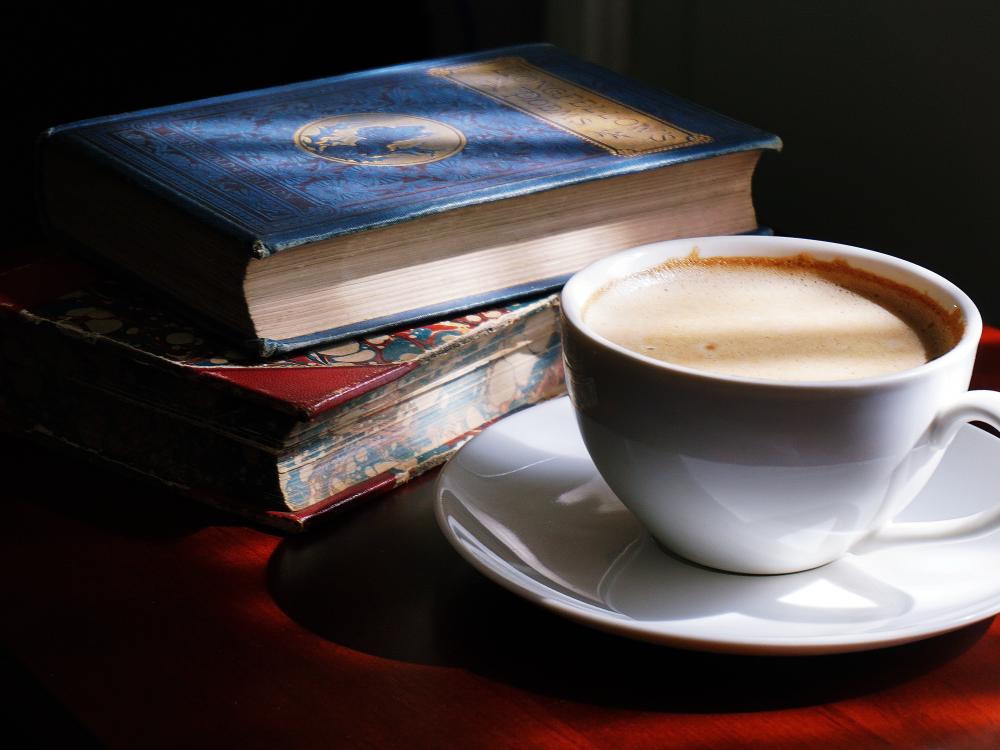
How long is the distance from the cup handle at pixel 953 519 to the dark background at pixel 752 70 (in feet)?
1.90

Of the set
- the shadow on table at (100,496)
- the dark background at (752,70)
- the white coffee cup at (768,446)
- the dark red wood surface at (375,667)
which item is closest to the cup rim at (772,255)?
the white coffee cup at (768,446)

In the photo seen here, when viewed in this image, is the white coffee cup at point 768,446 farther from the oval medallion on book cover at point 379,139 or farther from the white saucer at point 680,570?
the oval medallion on book cover at point 379,139

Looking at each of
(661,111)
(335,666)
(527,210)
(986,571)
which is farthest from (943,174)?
(335,666)

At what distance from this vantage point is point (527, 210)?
0.66 m

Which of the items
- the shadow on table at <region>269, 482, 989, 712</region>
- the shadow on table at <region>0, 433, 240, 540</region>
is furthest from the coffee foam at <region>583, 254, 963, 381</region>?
the shadow on table at <region>0, 433, 240, 540</region>

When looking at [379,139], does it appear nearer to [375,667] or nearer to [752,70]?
[375,667]

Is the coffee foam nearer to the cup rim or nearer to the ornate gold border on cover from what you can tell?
the cup rim

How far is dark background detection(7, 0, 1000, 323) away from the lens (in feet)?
3.29

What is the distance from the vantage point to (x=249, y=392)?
21.3 inches

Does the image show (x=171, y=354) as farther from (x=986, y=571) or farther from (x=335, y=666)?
(x=986, y=571)

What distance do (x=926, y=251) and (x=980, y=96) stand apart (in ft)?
0.49

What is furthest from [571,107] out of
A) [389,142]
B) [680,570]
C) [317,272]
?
[680,570]

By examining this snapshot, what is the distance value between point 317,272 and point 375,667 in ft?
0.71

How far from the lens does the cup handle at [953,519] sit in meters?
0.45
